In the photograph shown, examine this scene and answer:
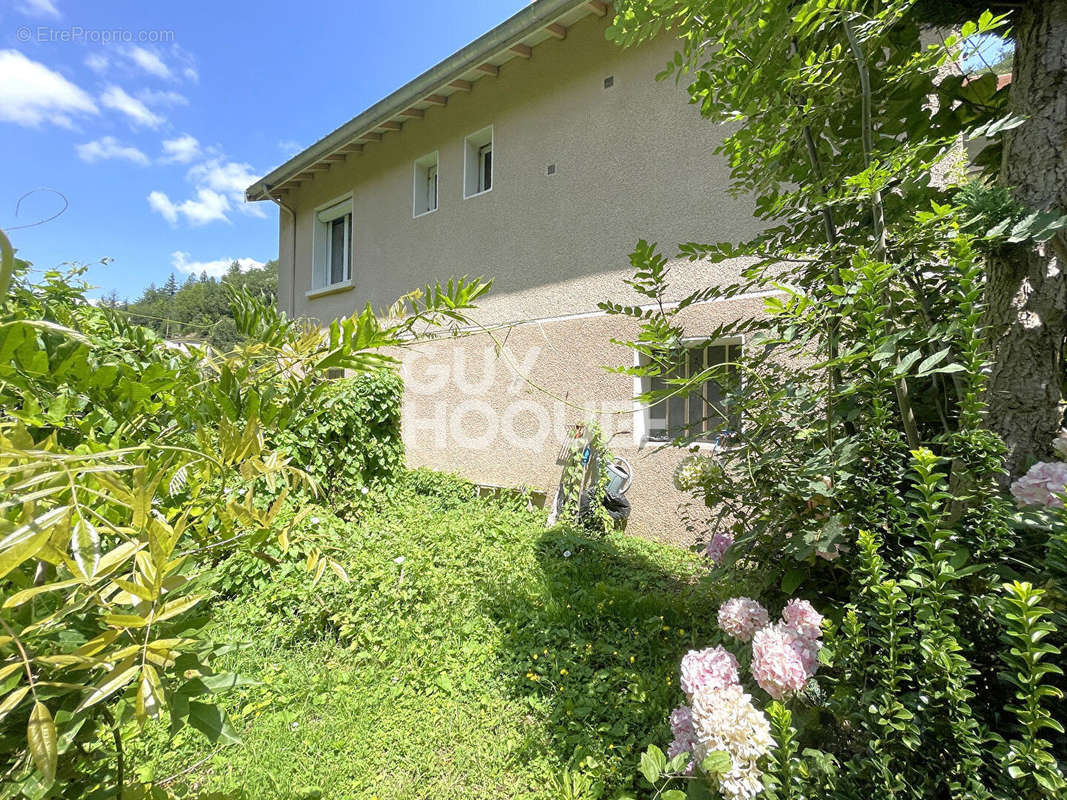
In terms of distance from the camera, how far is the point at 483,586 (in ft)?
11.5

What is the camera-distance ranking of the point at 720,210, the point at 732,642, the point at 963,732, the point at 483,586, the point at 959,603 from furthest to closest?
the point at 720,210, the point at 483,586, the point at 732,642, the point at 959,603, the point at 963,732

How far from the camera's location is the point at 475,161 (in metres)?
7.08

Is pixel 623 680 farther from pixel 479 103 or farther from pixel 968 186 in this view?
pixel 479 103

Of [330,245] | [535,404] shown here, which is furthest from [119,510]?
[330,245]

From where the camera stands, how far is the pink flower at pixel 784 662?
4.00 ft

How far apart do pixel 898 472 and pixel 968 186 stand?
2.68 feet

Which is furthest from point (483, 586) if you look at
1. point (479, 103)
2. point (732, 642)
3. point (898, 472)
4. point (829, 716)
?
→ point (479, 103)

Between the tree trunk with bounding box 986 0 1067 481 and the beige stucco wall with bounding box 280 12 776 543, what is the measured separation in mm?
3090

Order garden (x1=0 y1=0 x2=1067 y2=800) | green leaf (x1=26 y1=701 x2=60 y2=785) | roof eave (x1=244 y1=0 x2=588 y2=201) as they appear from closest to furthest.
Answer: green leaf (x1=26 y1=701 x2=60 y2=785), garden (x1=0 y1=0 x2=1067 y2=800), roof eave (x1=244 y1=0 x2=588 y2=201)

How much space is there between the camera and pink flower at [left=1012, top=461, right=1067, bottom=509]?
3.49 ft

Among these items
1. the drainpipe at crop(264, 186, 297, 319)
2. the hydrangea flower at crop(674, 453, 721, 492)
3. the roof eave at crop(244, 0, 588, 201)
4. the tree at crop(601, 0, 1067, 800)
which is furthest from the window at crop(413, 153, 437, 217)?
the hydrangea flower at crop(674, 453, 721, 492)

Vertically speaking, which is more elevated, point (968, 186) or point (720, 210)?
point (720, 210)

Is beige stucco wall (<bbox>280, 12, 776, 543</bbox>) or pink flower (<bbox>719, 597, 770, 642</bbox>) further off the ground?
beige stucco wall (<bbox>280, 12, 776, 543</bbox>)

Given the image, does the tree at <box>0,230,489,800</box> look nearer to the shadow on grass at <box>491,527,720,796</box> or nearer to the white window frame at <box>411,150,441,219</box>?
the shadow on grass at <box>491,527,720,796</box>
